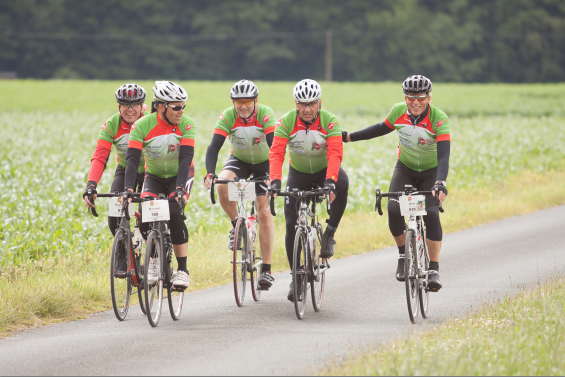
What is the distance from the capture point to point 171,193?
723 cm

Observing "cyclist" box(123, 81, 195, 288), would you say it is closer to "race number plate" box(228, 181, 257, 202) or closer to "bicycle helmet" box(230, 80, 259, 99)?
"race number plate" box(228, 181, 257, 202)

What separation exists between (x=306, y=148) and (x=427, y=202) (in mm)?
1438

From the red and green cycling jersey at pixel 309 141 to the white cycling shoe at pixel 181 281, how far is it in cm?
140

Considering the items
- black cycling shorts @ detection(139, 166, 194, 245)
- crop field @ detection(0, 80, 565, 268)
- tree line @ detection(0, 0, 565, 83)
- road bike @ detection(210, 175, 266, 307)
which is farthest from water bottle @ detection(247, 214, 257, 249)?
tree line @ detection(0, 0, 565, 83)

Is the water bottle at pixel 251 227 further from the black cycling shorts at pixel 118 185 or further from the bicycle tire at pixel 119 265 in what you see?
the bicycle tire at pixel 119 265

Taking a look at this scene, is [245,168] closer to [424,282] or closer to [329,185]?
[329,185]

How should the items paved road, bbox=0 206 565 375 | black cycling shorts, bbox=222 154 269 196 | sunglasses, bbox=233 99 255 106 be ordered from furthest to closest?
black cycling shorts, bbox=222 154 269 196 → sunglasses, bbox=233 99 255 106 → paved road, bbox=0 206 565 375

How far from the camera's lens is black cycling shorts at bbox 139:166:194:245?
7184 mm

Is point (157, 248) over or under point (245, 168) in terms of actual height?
under

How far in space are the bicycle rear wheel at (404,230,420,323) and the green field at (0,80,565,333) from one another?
324 cm

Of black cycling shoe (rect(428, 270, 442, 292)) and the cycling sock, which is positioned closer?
black cycling shoe (rect(428, 270, 442, 292))

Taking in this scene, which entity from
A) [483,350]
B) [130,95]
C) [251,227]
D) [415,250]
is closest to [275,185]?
[251,227]

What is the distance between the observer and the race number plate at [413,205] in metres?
7.02

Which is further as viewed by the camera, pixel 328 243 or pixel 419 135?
pixel 328 243
